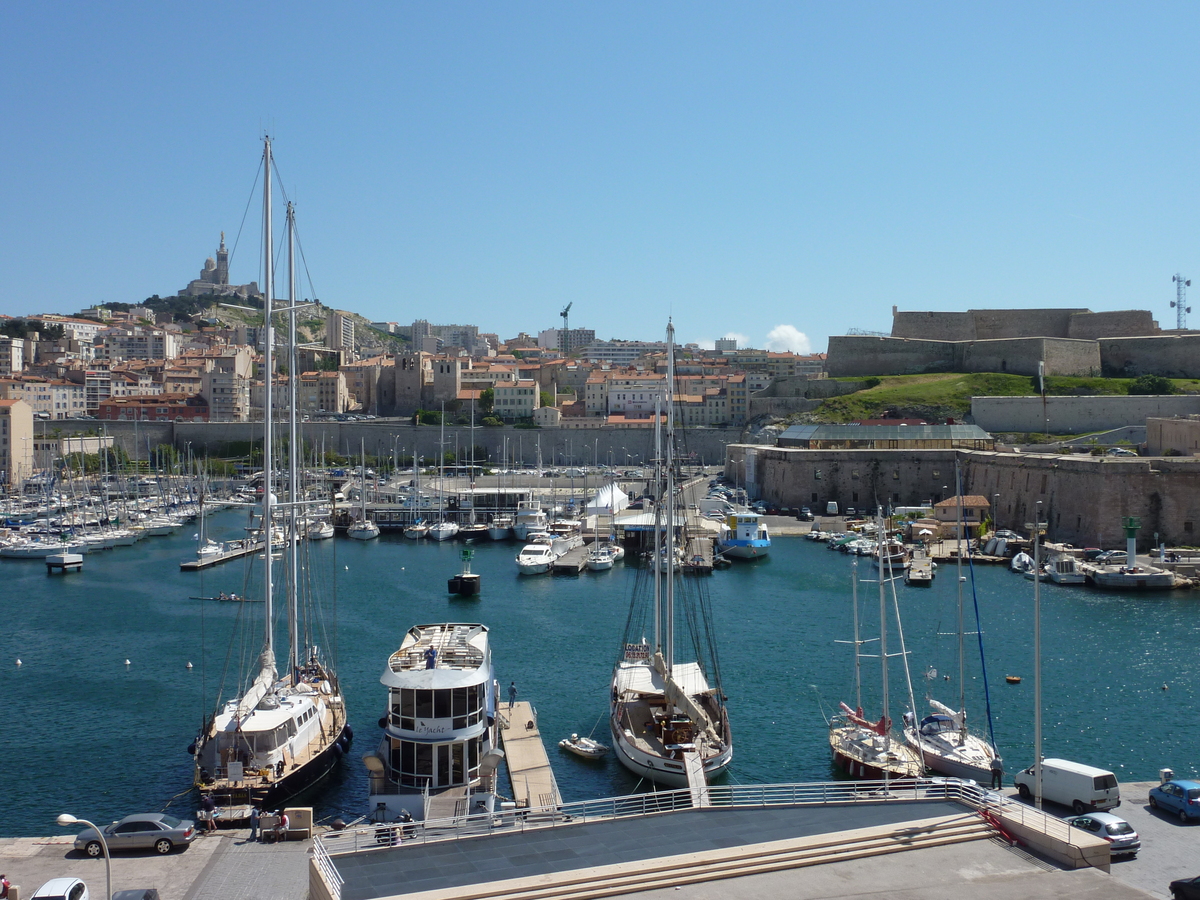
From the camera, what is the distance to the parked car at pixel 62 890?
26.1ft

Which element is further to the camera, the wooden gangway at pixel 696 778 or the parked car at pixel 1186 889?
the wooden gangway at pixel 696 778

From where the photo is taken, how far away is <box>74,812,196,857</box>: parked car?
953 centimetres

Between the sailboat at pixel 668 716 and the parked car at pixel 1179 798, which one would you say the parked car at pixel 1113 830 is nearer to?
the parked car at pixel 1179 798

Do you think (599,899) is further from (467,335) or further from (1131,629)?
(467,335)

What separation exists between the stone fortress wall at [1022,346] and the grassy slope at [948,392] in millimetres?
2045

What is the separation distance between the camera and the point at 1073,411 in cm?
4316

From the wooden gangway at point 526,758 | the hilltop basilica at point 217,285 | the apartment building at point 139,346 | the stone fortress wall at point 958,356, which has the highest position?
the hilltop basilica at point 217,285

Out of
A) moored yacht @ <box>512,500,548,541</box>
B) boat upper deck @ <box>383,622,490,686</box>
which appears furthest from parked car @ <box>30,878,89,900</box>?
moored yacht @ <box>512,500,548,541</box>

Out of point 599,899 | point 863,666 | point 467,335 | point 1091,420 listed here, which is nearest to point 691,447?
point 1091,420

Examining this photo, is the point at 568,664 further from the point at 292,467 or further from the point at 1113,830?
the point at 1113,830

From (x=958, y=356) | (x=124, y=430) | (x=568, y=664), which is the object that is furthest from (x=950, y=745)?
(x=124, y=430)

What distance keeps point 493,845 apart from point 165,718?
31.8 feet

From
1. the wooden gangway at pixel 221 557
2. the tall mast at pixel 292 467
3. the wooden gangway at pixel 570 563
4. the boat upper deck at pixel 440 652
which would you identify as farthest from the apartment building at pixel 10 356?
the boat upper deck at pixel 440 652

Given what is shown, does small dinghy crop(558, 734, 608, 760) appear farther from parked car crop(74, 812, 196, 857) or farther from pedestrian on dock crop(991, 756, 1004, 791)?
parked car crop(74, 812, 196, 857)
